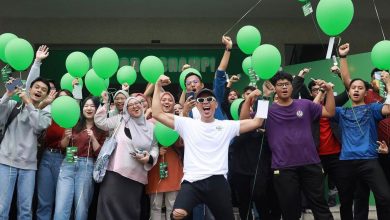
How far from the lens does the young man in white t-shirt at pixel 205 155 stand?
397cm

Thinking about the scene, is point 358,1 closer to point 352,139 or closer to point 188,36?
point 188,36

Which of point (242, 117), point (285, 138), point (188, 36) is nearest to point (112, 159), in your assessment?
point (242, 117)

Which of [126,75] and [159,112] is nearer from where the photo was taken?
[159,112]

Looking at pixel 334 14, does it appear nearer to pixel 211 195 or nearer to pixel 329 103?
pixel 329 103

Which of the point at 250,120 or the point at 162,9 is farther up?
the point at 162,9

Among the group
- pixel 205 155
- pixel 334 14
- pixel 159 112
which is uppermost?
pixel 334 14

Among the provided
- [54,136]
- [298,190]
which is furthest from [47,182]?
[298,190]

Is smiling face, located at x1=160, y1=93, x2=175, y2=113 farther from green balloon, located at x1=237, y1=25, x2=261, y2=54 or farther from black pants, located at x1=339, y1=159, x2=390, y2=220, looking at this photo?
black pants, located at x1=339, y1=159, x2=390, y2=220

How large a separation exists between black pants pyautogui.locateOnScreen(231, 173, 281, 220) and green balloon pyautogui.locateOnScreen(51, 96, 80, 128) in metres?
1.85

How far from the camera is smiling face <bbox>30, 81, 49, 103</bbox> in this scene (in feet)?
15.0

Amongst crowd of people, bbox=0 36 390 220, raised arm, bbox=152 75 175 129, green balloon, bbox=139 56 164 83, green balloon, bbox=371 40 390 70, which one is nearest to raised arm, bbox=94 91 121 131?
crowd of people, bbox=0 36 390 220

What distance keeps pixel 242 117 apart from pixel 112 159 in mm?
1375

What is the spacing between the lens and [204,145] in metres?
4.07

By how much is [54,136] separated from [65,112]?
1.87 ft
